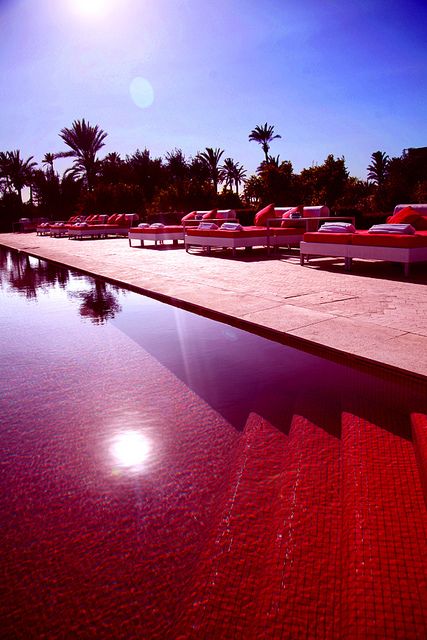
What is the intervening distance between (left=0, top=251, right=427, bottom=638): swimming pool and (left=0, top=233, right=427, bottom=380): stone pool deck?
0.29m

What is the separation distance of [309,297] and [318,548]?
159 inches

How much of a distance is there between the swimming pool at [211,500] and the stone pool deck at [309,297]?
292 mm

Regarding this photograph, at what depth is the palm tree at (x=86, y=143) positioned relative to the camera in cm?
3447

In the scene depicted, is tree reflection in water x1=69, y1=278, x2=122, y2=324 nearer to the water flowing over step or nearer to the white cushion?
the water flowing over step

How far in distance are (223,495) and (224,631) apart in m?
0.66

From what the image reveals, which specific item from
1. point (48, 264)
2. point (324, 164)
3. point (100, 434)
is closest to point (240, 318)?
point (100, 434)

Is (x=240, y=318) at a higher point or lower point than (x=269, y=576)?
higher

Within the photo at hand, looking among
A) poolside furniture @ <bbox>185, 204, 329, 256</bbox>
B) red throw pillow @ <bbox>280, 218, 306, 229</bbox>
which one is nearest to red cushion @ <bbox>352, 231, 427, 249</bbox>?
poolside furniture @ <bbox>185, 204, 329, 256</bbox>

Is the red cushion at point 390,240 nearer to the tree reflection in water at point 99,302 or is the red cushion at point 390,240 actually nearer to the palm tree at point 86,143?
the tree reflection in water at point 99,302

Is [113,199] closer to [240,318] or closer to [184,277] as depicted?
[184,277]

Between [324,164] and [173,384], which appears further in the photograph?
[324,164]

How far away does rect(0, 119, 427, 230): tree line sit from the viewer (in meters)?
25.5

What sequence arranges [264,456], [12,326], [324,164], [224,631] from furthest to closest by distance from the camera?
[324,164], [12,326], [264,456], [224,631]

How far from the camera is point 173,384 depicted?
327 cm
